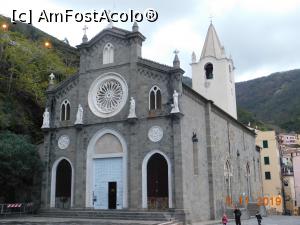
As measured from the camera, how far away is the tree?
28172 mm

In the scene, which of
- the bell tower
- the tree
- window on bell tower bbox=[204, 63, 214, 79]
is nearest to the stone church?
the tree

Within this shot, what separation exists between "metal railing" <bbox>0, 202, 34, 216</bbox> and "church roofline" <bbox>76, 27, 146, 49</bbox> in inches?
539

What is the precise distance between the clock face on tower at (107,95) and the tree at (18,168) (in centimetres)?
604

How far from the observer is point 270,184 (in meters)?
56.4

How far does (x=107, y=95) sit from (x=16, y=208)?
11729 mm

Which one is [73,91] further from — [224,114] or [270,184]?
[270,184]

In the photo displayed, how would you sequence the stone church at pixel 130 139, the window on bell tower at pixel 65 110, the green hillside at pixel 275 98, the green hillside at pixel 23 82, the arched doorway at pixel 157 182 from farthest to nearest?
the green hillside at pixel 275 98
the green hillside at pixel 23 82
the window on bell tower at pixel 65 110
the stone church at pixel 130 139
the arched doorway at pixel 157 182

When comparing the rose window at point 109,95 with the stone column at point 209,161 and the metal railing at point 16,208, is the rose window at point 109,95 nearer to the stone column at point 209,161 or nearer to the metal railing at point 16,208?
the stone column at point 209,161

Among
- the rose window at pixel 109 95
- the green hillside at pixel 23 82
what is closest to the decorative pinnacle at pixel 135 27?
the rose window at pixel 109 95

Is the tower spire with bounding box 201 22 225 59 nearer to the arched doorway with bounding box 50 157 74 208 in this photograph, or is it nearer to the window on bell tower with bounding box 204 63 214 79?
the window on bell tower with bounding box 204 63 214 79

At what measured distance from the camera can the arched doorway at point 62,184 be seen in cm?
3016

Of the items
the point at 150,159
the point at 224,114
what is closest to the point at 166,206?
the point at 150,159

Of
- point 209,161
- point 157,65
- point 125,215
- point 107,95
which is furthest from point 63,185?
point 157,65

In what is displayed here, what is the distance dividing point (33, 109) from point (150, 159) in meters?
20.6
